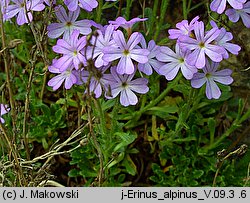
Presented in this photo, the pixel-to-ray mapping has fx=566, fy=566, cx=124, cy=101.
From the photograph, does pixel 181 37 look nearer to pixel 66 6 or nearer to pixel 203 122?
pixel 66 6

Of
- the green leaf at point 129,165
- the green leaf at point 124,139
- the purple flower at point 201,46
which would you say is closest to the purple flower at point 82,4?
the purple flower at point 201,46

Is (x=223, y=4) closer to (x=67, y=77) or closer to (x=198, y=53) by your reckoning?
(x=198, y=53)

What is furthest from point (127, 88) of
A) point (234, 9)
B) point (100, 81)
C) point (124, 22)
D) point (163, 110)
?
point (234, 9)

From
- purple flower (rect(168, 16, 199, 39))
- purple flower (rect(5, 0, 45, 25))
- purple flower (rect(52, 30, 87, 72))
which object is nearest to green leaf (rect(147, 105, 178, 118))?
purple flower (rect(168, 16, 199, 39))

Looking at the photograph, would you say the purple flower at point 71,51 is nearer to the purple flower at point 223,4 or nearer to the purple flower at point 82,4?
the purple flower at point 82,4

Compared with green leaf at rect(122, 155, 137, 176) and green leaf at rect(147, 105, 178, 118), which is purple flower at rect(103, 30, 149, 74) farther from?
green leaf at rect(122, 155, 137, 176)
